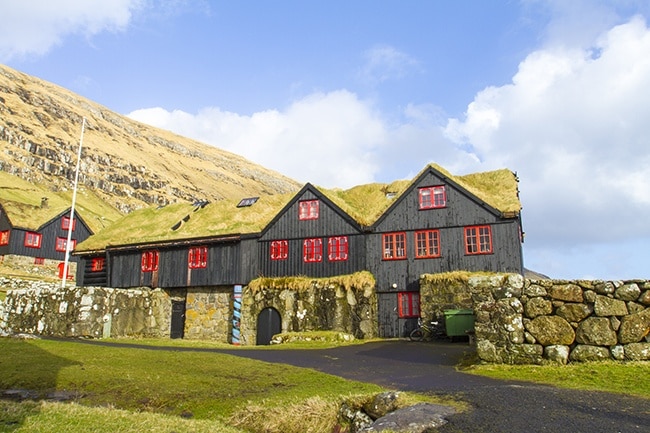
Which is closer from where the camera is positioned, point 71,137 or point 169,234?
point 169,234

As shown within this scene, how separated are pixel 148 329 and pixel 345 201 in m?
17.2

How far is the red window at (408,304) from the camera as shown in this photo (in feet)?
105

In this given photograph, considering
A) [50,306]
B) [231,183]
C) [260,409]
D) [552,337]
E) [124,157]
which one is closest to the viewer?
[260,409]

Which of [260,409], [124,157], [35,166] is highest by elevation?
[124,157]

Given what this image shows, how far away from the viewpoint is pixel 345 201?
3872 centimetres

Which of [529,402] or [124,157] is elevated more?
[124,157]

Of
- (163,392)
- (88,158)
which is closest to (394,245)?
(163,392)

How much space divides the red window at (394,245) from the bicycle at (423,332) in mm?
4855

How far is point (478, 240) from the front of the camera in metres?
31.8

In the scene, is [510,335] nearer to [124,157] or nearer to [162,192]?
[162,192]

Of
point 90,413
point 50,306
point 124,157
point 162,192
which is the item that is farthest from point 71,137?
point 90,413

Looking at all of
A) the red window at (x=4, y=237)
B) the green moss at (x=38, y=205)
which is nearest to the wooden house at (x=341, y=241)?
the red window at (x=4, y=237)

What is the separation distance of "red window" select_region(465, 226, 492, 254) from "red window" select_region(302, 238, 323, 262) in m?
10.3

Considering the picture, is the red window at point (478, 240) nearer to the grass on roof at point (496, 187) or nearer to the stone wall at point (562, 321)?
the grass on roof at point (496, 187)
